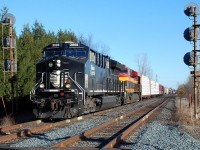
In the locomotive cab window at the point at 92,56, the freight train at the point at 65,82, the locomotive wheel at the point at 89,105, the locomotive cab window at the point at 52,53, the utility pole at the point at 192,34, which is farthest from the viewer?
the locomotive cab window at the point at 92,56

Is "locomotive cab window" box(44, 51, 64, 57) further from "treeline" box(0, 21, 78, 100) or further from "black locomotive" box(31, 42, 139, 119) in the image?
"treeline" box(0, 21, 78, 100)

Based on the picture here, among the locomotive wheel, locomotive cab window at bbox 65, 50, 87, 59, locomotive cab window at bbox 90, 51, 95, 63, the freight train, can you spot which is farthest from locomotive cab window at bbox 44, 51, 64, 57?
the locomotive wheel

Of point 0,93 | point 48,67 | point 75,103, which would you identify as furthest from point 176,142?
point 0,93

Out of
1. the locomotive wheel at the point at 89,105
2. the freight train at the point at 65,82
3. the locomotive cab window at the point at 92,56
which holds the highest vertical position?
the locomotive cab window at the point at 92,56

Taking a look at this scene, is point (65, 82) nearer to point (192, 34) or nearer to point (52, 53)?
point (52, 53)

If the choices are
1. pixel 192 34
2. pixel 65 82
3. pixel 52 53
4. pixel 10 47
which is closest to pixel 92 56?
pixel 52 53

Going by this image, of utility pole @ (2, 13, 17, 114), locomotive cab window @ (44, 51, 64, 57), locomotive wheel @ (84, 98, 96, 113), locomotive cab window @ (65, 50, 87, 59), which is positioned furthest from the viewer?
utility pole @ (2, 13, 17, 114)

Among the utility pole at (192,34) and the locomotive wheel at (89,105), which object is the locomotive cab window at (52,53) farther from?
the utility pole at (192,34)

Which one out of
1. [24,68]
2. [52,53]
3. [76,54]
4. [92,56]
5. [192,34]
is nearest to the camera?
[192,34]

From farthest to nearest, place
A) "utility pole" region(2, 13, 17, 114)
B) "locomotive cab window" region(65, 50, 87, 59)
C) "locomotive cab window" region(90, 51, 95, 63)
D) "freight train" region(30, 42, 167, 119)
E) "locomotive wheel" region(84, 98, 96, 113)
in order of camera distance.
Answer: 1. "locomotive cab window" region(90, 51, 95, 63)
2. "utility pole" region(2, 13, 17, 114)
3. "locomotive cab window" region(65, 50, 87, 59)
4. "locomotive wheel" region(84, 98, 96, 113)
5. "freight train" region(30, 42, 167, 119)

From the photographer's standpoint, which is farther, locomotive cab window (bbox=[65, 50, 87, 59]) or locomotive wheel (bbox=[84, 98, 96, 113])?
locomotive cab window (bbox=[65, 50, 87, 59])

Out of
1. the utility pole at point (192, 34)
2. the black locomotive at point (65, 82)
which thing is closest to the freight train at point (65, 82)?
the black locomotive at point (65, 82)

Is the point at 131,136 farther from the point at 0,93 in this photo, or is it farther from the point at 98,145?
the point at 0,93

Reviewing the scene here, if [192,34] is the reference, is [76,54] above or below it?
below
